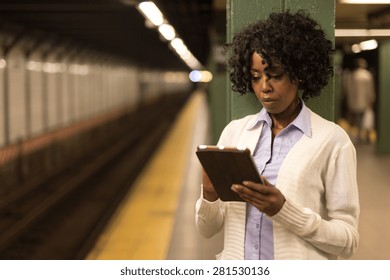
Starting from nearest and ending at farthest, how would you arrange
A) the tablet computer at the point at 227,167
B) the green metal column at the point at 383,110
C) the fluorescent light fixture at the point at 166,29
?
the tablet computer at the point at 227,167 → the green metal column at the point at 383,110 → the fluorescent light fixture at the point at 166,29

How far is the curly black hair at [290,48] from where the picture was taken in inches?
78.4

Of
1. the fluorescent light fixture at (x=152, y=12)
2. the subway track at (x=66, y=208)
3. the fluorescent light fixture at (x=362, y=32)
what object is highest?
the fluorescent light fixture at (x=152, y=12)

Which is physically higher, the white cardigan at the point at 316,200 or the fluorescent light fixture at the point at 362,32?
the fluorescent light fixture at the point at 362,32

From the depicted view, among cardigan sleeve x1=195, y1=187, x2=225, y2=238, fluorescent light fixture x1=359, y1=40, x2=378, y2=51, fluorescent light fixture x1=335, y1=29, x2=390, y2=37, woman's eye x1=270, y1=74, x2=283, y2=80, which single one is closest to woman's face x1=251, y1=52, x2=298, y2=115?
woman's eye x1=270, y1=74, x2=283, y2=80

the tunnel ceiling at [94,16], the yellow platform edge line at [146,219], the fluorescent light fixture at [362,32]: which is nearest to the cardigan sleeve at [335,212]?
the fluorescent light fixture at [362,32]

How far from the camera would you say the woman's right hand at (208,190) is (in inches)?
83.7

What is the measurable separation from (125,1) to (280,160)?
31.7ft

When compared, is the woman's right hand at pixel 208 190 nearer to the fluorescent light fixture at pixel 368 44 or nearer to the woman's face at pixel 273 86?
the woman's face at pixel 273 86

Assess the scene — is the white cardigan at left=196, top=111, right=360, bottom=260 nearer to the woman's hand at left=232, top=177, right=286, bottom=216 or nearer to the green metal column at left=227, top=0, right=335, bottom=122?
the woman's hand at left=232, top=177, right=286, bottom=216

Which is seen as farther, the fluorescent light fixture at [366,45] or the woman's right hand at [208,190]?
the fluorescent light fixture at [366,45]

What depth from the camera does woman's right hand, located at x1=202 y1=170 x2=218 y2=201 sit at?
2.13 m

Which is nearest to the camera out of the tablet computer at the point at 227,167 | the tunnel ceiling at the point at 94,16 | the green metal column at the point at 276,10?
the tablet computer at the point at 227,167

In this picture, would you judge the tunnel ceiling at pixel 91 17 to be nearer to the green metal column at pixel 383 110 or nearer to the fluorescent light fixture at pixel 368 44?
the green metal column at pixel 383 110

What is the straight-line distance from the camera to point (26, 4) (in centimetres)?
1309
